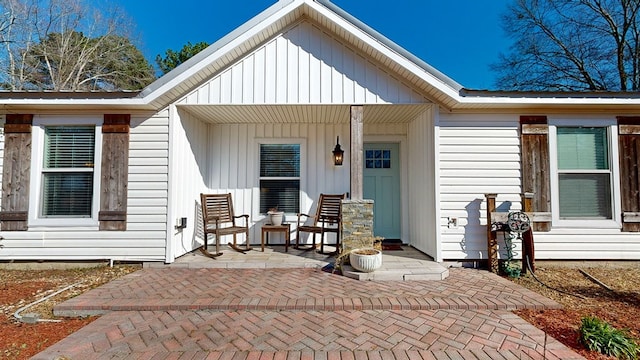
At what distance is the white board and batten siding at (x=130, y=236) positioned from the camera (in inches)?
176

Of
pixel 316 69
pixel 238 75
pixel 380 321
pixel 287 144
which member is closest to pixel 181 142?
pixel 238 75

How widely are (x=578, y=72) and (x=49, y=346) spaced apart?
1713 centimetres

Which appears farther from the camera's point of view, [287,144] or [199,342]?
[287,144]

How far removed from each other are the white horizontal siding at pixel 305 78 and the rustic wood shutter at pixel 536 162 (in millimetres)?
1696

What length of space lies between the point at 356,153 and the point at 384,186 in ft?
6.31

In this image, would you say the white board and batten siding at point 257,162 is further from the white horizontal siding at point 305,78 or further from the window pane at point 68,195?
the window pane at point 68,195

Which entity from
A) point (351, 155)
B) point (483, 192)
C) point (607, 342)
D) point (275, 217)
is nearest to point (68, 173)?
point (275, 217)

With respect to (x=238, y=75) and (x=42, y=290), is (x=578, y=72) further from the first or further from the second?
(x=42, y=290)

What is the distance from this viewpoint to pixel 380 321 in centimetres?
271

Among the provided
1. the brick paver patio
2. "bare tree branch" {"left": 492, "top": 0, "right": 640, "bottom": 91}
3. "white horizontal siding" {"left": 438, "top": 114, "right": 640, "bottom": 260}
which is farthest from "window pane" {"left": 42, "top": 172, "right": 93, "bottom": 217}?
"bare tree branch" {"left": 492, "top": 0, "right": 640, "bottom": 91}

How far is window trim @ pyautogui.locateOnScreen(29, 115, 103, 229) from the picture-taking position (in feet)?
14.7

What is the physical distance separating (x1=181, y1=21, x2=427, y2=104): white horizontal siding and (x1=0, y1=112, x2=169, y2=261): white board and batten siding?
1.25m

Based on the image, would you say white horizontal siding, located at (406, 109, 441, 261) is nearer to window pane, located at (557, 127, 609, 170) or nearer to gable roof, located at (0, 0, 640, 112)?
gable roof, located at (0, 0, 640, 112)

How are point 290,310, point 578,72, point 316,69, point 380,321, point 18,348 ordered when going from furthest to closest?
point 578,72 < point 316,69 < point 290,310 < point 380,321 < point 18,348
